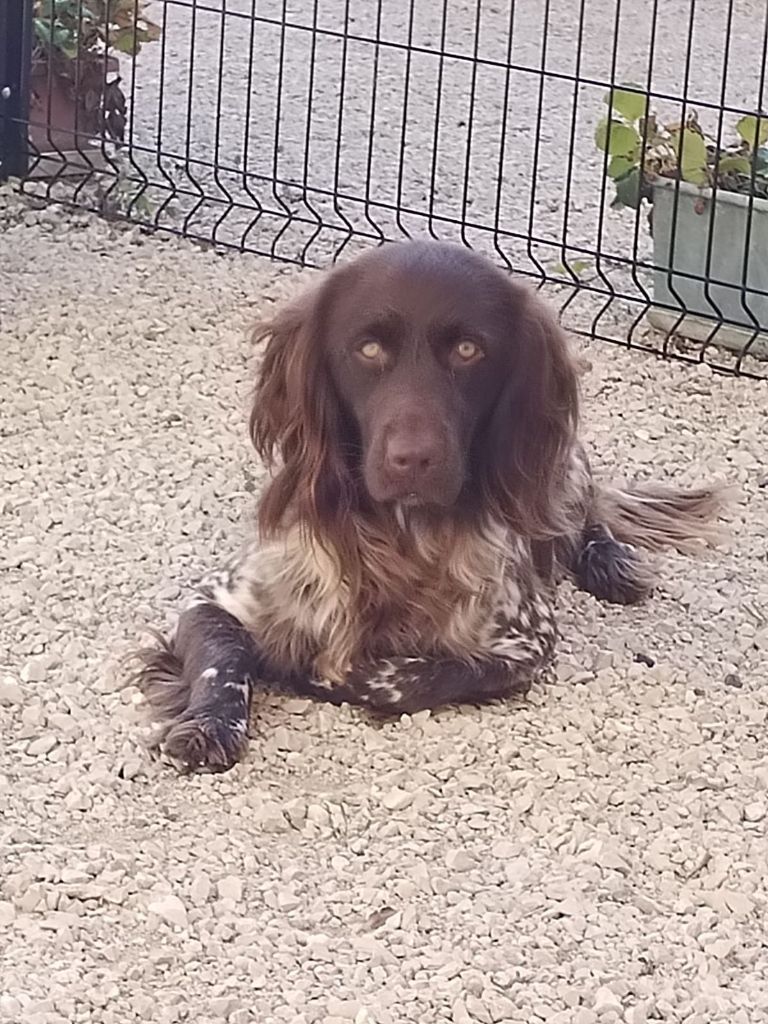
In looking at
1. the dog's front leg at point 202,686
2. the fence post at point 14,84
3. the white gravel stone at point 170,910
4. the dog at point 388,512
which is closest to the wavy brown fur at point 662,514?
the dog at point 388,512

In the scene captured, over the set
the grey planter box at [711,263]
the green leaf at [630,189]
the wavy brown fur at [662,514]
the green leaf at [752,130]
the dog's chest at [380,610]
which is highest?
the green leaf at [752,130]

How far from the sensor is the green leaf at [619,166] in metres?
4.44

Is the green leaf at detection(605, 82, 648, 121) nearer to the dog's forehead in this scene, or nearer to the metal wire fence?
the metal wire fence

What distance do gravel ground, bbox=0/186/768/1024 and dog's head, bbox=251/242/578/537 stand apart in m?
0.34

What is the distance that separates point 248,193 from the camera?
16.4 feet

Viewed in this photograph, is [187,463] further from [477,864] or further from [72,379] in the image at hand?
[477,864]

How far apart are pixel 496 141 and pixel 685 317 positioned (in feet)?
5.49

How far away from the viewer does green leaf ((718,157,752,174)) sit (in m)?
4.32

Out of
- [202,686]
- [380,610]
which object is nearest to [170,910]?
[202,686]

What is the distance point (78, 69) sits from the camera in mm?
4984

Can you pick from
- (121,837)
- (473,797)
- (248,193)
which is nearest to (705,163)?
(248,193)

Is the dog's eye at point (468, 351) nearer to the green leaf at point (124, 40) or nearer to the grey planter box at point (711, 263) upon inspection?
the grey planter box at point (711, 263)

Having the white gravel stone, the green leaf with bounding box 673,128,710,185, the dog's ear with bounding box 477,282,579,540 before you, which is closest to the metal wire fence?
the green leaf with bounding box 673,128,710,185

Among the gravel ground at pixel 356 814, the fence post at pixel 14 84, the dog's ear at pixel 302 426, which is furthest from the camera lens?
the fence post at pixel 14 84
